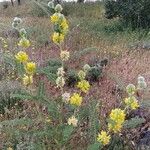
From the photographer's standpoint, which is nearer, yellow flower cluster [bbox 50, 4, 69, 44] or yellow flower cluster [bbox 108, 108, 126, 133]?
yellow flower cluster [bbox 108, 108, 126, 133]

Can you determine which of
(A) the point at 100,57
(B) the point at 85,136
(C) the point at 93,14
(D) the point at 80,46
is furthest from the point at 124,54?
(C) the point at 93,14

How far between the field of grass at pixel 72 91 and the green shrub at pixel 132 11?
690 millimetres

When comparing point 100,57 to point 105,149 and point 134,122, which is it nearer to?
point 105,149

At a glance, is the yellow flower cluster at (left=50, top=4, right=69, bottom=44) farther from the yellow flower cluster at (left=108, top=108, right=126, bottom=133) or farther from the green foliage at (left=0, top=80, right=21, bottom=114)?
the green foliage at (left=0, top=80, right=21, bottom=114)

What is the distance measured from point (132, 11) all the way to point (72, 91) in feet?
30.8

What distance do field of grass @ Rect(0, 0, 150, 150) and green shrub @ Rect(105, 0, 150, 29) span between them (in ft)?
2.26

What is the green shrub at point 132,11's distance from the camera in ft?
55.5

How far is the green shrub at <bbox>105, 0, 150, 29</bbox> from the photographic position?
1692 cm

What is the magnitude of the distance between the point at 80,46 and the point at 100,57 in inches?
81.5

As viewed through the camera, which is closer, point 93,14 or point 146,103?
point 146,103

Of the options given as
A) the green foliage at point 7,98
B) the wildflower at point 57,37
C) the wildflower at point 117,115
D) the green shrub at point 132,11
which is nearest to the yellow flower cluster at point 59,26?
the wildflower at point 57,37

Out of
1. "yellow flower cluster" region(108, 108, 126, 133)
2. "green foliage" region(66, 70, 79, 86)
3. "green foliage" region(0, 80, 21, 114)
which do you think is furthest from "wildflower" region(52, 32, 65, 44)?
"green foliage" region(66, 70, 79, 86)

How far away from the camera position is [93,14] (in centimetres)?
2272

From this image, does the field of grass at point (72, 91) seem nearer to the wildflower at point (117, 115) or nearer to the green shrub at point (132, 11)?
the wildflower at point (117, 115)
